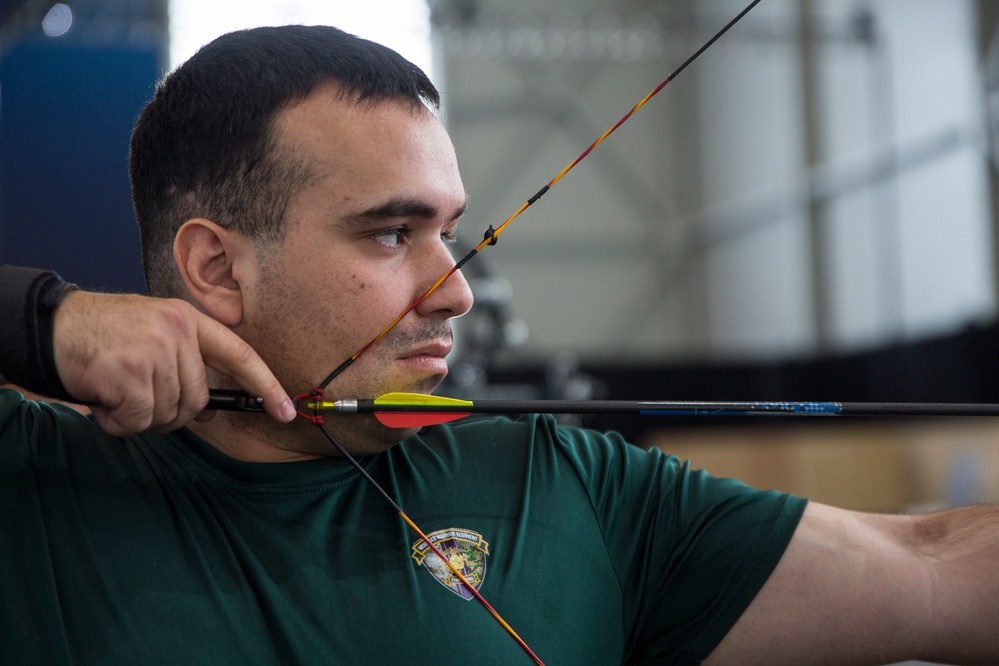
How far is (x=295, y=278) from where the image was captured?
125 centimetres

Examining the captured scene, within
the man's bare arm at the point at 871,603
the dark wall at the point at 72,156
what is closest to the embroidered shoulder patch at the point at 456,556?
the man's bare arm at the point at 871,603

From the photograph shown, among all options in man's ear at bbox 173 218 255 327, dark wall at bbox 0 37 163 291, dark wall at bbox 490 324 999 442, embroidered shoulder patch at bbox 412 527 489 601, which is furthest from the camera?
dark wall at bbox 490 324 999 442

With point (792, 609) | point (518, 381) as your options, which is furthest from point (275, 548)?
point (518, 381)

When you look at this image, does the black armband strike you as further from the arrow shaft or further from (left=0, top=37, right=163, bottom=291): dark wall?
(left=0, top=37, right=163, bottom=291): dark wall

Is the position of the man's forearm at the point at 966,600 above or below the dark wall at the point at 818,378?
below

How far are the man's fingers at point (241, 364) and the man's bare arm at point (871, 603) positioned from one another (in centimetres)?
57

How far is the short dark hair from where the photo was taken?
127 centimetres

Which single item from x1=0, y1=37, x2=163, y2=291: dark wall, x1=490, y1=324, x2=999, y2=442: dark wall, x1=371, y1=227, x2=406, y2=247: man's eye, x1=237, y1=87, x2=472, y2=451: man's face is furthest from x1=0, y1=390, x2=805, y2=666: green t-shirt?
x1=490, y1=324, x2=999, y2=442: dark wall

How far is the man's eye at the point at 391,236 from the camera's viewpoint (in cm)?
126

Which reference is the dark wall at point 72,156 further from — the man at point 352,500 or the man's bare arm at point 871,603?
the man's bare arm at point 871,603

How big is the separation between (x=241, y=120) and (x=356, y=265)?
225 mm

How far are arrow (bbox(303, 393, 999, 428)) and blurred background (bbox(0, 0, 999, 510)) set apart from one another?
93.4 inches

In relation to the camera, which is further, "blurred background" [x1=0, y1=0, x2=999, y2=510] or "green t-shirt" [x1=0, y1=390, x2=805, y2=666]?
"blurred background" [x1=0, y1=0, x2=999, y2=510]

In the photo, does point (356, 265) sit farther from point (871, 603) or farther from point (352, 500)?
point (871, 603)
